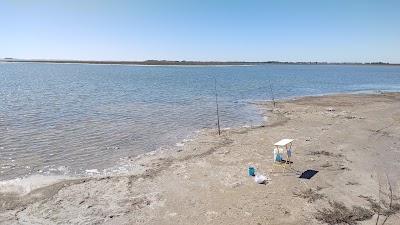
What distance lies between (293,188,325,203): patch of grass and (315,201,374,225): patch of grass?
61 centimetres

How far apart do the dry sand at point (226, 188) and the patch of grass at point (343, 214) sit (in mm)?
180

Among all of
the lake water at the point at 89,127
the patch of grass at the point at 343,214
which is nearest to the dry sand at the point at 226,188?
the patch of grass at the point at 343,214

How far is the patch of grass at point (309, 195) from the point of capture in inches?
406

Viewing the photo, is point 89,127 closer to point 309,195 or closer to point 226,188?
point 226,188

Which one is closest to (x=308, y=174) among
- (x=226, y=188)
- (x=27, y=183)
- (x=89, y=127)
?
(x=226, y=188)

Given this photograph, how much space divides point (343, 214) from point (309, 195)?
1.46m

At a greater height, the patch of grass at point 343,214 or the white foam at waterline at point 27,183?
the patch of grass at point 343,214

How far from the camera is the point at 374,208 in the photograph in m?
9.63

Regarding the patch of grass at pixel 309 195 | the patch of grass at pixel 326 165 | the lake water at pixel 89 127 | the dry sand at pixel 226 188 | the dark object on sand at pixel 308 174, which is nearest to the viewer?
the dry sand at pixel 226 188

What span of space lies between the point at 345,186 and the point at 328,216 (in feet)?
8.79

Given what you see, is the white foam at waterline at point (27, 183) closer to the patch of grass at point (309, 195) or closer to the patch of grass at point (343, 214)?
the patch of grass at point (309, 195)

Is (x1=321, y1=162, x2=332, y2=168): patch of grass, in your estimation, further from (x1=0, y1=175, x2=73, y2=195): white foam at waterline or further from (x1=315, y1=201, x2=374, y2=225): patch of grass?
(x1=0, y1=175, x2=73, y2=195): white foam at waterline

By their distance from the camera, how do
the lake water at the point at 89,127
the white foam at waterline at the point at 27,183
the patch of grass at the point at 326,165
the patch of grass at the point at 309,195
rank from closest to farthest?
the patch of grass at the point at 309,195, the white foam at waterline at the point at 27,183, the patch of grass at the point at 326,165, the lake water at the point at 89,127

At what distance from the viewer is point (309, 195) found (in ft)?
34.8
